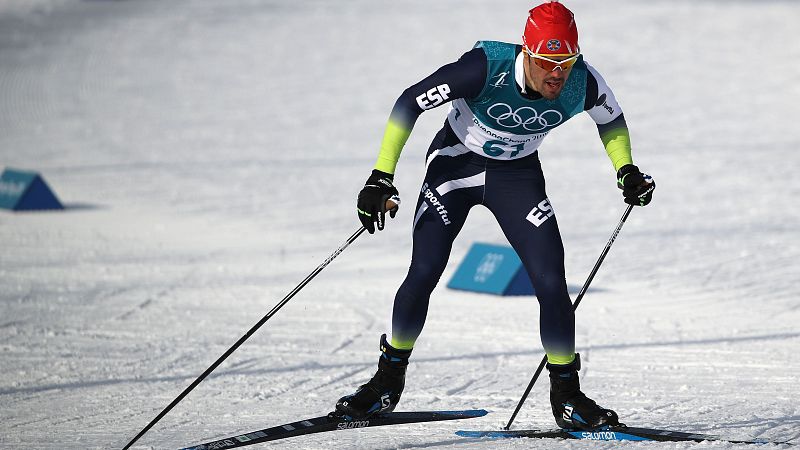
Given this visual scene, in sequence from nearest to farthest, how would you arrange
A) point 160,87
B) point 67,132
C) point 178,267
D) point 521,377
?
point 521,377
point 178,267
point 67,132
point 160,87

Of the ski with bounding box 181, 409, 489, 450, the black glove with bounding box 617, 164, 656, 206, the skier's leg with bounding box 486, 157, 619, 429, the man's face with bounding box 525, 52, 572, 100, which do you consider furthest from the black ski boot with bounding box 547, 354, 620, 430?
the man's face with bounding box 525, 52, 572, 100

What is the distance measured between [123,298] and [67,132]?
8.96 metres

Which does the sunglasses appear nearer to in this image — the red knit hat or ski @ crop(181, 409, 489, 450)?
the red knit hat

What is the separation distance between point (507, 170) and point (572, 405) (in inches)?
38.9

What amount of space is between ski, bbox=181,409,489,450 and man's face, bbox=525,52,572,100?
4.97ft

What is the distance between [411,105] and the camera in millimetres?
4605

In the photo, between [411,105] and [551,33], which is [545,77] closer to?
[551,33]

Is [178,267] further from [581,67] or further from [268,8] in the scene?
[268,8]

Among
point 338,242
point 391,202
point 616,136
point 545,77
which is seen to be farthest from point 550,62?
point 338,242

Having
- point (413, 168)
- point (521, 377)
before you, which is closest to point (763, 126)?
point (413, 168)

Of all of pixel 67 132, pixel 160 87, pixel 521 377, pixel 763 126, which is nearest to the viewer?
pixel 521 377

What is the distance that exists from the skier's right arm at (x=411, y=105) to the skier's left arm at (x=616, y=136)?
49 centimetres

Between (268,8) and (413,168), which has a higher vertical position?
(413,168)

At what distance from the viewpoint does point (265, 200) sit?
11883mm
